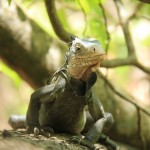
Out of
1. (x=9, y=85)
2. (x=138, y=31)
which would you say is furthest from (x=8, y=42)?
(x=9, y=85)

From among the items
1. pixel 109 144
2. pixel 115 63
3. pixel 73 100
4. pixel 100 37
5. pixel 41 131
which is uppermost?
pixel 100 37

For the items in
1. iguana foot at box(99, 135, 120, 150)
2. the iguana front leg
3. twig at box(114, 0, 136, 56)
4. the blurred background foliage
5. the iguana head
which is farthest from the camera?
twig at box(114, 0, 136, 56)

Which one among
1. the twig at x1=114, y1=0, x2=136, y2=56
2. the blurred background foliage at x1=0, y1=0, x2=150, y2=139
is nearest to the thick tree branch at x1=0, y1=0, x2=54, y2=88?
the blurred background foliage at x1=0, y1=0, x2=150, y2=139

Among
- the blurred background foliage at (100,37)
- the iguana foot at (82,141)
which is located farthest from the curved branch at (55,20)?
the iguana foot at (82,141)

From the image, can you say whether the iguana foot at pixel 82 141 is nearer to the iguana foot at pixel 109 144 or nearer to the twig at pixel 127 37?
the iguana foot at pixel 109 144

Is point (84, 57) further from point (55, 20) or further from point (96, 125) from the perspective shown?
point (55, 20)

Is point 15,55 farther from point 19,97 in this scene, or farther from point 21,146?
point 19,97

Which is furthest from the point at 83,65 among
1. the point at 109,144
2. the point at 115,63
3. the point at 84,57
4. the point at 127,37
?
the point at 127,37

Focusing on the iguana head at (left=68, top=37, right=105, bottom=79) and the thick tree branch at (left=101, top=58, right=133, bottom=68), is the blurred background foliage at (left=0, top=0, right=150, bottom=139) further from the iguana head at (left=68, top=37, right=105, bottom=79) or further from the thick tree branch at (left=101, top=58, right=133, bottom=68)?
the iguana head at (left=68, top=37, right=105, bottom=79)
